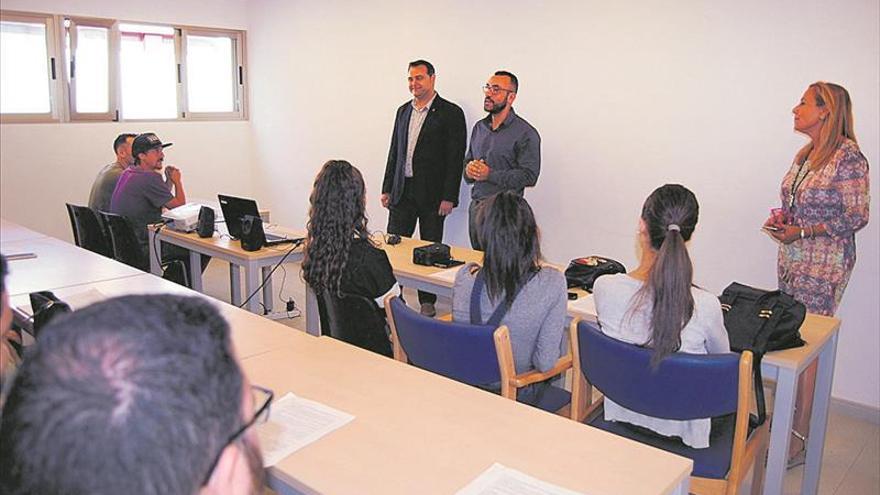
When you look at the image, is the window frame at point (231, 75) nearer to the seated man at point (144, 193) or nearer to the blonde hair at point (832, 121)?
the seated man at point (144, 193)

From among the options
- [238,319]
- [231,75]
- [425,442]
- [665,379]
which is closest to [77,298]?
[238,319]

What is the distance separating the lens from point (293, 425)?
1.62 metres

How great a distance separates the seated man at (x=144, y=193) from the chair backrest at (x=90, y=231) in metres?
0.16

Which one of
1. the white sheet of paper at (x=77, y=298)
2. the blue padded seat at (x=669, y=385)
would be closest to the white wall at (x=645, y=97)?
the blue padded seat at (x=669, y=385)

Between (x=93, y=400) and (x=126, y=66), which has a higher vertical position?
(x=126, y=66)

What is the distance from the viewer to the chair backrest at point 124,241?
172 inches

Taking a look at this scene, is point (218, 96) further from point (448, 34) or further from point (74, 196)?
point (448, 34)

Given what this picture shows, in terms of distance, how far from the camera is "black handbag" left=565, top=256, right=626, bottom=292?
9.87 ft

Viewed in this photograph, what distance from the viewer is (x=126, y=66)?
254 inches

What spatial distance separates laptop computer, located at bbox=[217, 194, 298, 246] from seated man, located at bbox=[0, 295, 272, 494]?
3.19m

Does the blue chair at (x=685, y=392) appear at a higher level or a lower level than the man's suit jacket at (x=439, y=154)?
lower

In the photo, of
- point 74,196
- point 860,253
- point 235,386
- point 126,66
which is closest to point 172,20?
point 126,66

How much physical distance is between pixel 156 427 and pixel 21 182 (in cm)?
625

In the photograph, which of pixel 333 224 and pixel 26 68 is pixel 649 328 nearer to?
pixel 333 224
